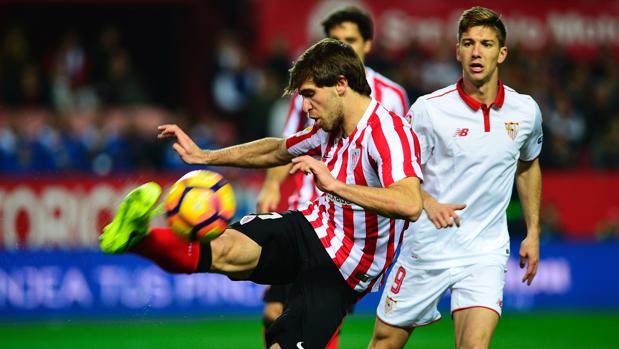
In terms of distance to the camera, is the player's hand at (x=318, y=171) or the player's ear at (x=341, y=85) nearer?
the player's hand at (x=318, y=171)

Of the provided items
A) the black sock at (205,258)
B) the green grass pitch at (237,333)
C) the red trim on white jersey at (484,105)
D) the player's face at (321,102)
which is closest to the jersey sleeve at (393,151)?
the player's face at (321,102)

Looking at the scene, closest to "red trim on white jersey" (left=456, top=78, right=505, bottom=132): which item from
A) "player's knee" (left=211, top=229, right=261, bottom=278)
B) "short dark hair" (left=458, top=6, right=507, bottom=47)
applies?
"short dark hair" (left=458, top=6, right=507, bottom=47)

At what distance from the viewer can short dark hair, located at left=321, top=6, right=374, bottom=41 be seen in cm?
810

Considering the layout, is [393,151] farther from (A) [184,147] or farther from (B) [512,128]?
(A) [184,147]

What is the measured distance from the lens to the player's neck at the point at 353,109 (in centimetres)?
588

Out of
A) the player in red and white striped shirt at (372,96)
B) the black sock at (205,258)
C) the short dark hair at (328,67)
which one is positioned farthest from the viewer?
the player in red and white striped shirt at (372,96)

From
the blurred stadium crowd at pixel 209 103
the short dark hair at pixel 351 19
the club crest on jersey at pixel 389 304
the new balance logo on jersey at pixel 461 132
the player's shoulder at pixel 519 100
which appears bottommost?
the blurred stadium crowd at pixel 209 103

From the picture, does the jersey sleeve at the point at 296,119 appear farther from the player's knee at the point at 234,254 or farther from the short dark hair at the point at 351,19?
the player's knee at the point at 234,254

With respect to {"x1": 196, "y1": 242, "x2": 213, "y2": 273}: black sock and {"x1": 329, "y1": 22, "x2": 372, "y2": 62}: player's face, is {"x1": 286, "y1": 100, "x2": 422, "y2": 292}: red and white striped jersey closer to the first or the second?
{"x1": 196, "y1": 242, "x2": 213, "y2": 273}: black sock

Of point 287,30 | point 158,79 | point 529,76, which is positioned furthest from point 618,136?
point 158,79

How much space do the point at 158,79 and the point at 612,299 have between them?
29.7ft

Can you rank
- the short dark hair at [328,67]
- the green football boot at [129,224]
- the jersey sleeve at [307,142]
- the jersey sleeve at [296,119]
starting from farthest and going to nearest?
the jersey sleeve at [296,119] → the jersey sleeve at [307,142] → the short dark hair at [328,67] → the green football boot at [129,224]

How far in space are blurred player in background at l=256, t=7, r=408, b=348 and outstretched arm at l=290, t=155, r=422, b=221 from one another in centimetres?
218

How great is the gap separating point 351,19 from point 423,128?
73.4 inches
